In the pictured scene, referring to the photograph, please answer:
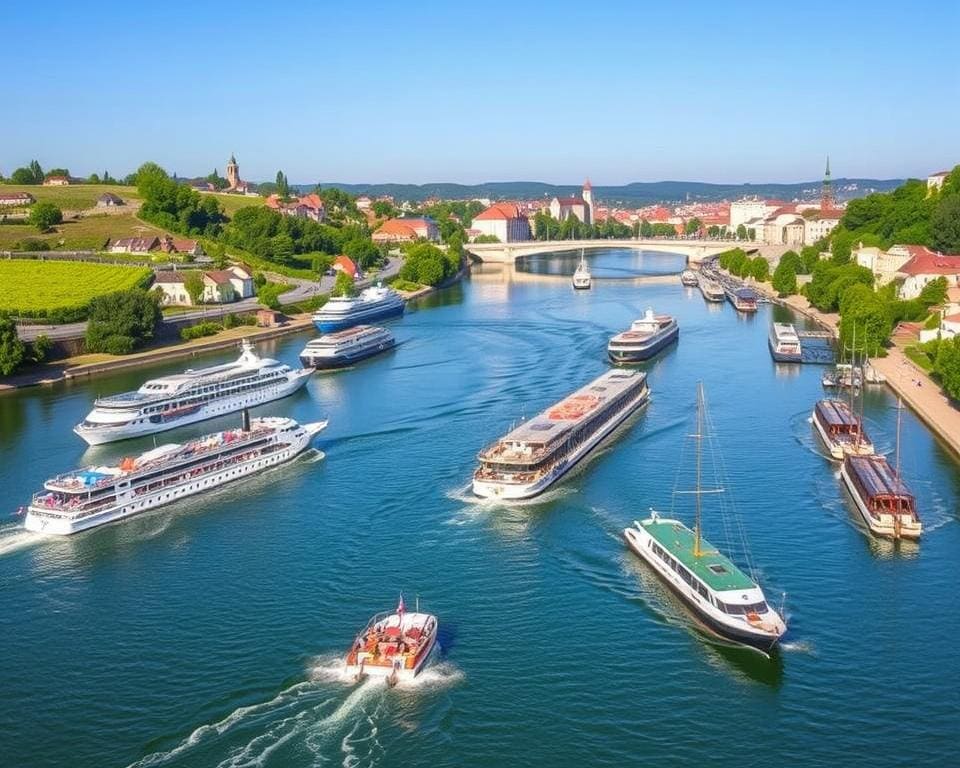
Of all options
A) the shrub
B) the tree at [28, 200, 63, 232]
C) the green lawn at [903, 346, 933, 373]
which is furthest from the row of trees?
the tree at [28, 200, 63, 232]

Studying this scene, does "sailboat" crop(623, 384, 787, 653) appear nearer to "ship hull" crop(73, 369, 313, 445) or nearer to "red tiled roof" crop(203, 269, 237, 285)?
"ship hull" crop(73, 369, 313, 445)

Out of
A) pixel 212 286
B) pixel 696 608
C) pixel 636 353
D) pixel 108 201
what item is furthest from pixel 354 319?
pixel 108 201

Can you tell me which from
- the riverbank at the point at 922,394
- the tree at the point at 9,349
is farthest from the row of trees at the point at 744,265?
the tree at the point at 9,349

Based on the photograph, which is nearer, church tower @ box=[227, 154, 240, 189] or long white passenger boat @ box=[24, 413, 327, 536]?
long white passenger boat @ box=[24, 413, 327, 536]

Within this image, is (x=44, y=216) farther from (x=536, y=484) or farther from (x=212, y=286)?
(x=536, y=484)

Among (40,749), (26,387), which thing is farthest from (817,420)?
(26,387)

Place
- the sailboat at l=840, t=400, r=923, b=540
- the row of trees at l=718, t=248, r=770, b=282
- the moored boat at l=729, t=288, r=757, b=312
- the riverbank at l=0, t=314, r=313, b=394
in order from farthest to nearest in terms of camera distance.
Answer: the row of trees at l=718, t=248, r=770, b=282 → the moored boat at l=729, t=288, r=757, b=312 → the riverbank at l=0, t=314, r=313, b=394 → the sailboat at l=840, t=400, r=923, b=540

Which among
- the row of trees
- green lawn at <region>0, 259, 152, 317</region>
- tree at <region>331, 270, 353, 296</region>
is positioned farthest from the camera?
the row of trees
